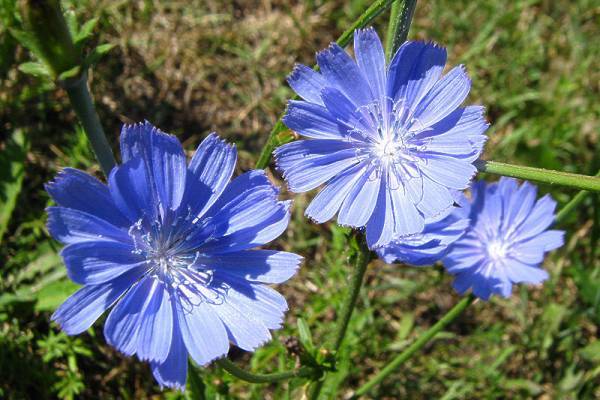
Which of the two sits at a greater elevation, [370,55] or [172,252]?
[370,55]

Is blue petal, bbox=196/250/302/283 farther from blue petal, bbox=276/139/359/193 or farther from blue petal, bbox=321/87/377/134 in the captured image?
blue petal, bbox=321/87/377/134

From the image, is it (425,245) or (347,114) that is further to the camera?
(425,245)

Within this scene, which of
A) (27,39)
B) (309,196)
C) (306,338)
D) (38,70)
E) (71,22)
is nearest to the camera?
(27,39)

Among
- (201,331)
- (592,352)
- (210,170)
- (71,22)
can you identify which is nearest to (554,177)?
(210,170)

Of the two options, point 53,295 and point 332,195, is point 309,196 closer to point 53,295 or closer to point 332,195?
point 53,295

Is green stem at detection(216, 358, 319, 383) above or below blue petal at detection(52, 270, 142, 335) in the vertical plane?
above

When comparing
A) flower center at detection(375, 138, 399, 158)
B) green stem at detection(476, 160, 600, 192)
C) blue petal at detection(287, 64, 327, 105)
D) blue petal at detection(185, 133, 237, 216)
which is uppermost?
flower center at detection(375, 138, 399, 158)

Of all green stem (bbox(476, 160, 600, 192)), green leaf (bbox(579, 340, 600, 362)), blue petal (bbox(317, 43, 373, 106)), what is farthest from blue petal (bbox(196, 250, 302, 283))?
green leaf (bbox(579, 340, 600, 362))
